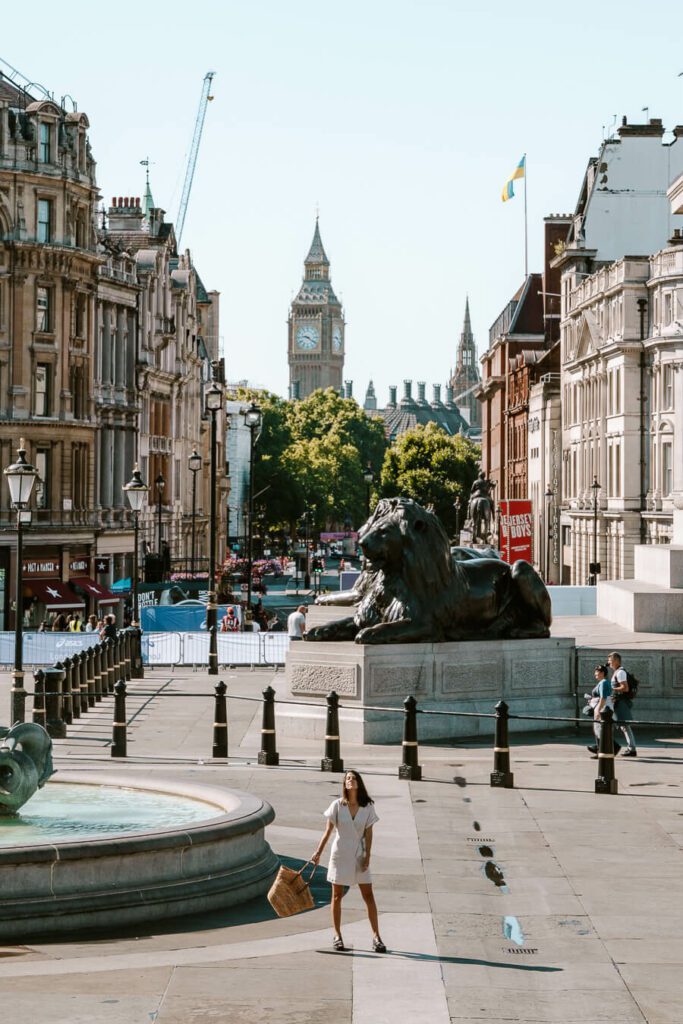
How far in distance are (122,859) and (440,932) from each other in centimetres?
245

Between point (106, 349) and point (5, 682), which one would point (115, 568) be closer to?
point (106, 349)

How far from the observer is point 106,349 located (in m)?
68.5

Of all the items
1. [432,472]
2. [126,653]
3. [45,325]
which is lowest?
[126,653]

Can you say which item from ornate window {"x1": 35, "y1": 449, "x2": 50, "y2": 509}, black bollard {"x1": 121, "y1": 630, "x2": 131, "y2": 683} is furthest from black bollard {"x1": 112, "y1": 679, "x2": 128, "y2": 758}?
ornate window {"x1": 35, "y1": 449, "x2": 50, "y2": 509}

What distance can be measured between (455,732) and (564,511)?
233 feet

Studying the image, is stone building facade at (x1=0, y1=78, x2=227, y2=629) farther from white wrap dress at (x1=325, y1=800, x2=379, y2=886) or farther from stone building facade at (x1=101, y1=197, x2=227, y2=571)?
white wrap dress at (x1=325, y1=800, x2=379, y2=886)

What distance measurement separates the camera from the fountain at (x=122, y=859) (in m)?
13.0

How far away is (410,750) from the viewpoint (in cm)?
2112

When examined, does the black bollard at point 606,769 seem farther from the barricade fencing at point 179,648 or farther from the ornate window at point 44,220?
the ornate window at point 44,220

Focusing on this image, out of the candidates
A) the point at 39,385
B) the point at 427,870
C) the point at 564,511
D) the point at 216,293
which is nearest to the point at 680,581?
the point at 427,870

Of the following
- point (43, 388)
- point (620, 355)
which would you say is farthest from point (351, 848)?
point (620, 355)

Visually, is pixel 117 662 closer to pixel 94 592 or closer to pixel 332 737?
pixel 332 737

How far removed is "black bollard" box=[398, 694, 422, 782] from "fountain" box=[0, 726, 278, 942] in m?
5.19

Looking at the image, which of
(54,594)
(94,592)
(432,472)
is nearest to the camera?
(54,594)
